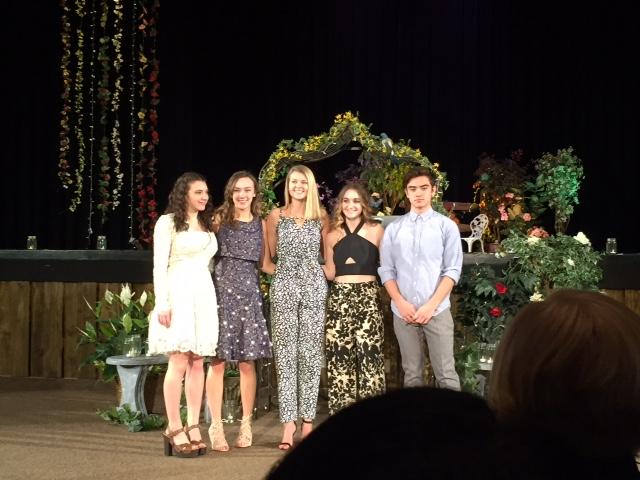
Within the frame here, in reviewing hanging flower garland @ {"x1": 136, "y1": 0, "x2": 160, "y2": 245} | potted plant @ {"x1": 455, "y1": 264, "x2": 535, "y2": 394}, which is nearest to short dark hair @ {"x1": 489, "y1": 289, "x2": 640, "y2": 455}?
potted plant @ {"x1": 455, "y1": 264, "x2": 535, "y2": 394}

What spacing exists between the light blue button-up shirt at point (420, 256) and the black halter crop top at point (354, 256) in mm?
57

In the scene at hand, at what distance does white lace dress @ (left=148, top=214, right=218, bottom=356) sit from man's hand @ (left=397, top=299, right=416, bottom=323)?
Result: 91 cm

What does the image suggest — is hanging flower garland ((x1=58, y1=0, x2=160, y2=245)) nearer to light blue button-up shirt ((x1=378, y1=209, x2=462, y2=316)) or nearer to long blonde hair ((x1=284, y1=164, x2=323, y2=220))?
long blonde hair ((x1=284, y1=164, x2=323, y2=220))

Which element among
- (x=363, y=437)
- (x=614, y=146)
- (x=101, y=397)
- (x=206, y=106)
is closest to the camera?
(x=363, y=437)

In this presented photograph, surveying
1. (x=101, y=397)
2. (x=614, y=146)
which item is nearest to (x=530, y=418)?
(x=101, y=397)

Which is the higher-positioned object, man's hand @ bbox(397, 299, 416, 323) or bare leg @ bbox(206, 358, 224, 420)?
man's hand @ bbox(397, 299, 416, 323)

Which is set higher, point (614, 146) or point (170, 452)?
point (614, 146)

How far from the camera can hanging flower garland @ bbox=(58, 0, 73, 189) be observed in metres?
8.38

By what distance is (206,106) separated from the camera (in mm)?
9180

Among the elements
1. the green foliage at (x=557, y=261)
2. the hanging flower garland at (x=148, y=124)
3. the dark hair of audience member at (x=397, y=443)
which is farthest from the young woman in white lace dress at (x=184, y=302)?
the dark hair of audience member at (x=397, y=443)

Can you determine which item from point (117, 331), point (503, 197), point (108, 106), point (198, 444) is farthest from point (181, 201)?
point (108, 106)

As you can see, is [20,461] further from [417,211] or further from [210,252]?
[417,211]

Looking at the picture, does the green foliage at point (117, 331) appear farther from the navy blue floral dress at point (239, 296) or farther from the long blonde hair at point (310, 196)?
the long blonde hair at point (310, 196)

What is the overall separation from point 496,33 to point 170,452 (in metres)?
5.52
